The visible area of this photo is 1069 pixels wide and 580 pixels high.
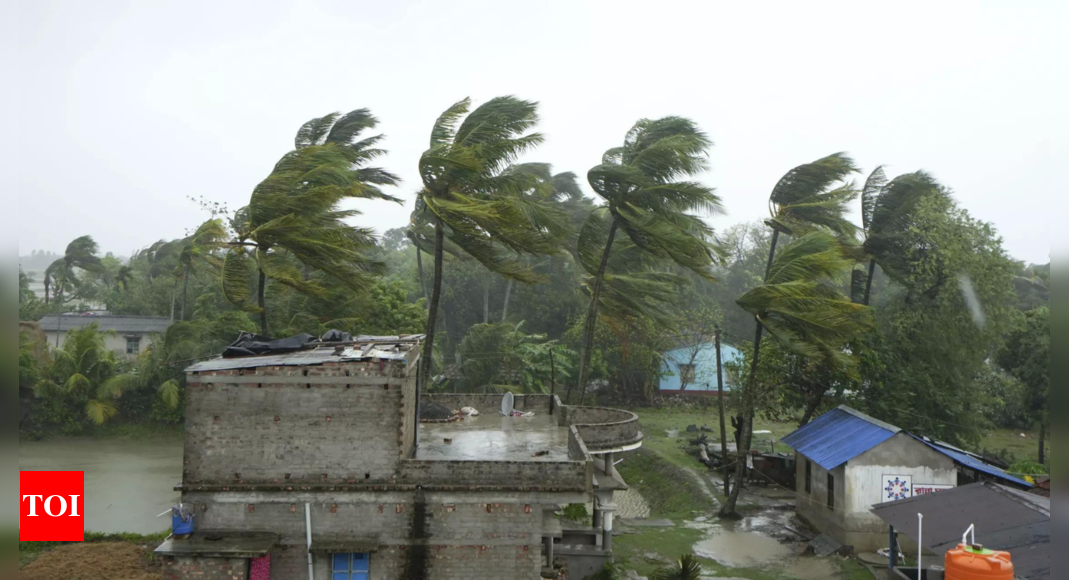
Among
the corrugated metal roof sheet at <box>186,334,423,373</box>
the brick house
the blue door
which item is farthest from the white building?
the blue door

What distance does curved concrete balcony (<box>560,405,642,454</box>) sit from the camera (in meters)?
18.8

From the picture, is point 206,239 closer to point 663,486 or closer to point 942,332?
point 663,486

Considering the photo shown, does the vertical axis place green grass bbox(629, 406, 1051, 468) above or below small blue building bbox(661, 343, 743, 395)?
below

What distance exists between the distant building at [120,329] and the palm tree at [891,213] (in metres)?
40.7

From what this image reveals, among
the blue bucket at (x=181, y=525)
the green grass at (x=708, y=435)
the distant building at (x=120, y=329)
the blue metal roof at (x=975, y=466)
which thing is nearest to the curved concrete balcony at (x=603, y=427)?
the blue metal roof at (x=975, y=466)

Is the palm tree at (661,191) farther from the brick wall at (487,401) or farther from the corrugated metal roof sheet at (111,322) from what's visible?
the corrugated metal roof sheet at (111,322)

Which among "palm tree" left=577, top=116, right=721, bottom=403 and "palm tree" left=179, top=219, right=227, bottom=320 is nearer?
"palm tree" left=577, top=116, right=721, bottom=403

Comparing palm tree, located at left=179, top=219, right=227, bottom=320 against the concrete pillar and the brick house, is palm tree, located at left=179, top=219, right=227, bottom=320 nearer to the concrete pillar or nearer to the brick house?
the brick house

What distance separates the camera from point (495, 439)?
1761 centimetres

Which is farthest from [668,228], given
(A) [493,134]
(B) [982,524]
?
(B) [982,524]

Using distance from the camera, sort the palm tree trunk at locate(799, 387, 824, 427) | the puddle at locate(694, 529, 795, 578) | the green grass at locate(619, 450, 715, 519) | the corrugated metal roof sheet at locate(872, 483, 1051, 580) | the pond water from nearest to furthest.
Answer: the corrugated metal roof sheet at locate(872, 483, 1051, 580) < the puddle at locate(694, 529, 795, 578) < the pond water < the green grass at locate(619, 450, 715, 519) < the palm tree trunk at locate(799, 387, 824, 427)

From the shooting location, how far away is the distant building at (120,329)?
47.0m

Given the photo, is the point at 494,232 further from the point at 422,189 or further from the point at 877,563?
the point at 877,563

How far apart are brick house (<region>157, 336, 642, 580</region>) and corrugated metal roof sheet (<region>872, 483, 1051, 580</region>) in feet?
22.9
